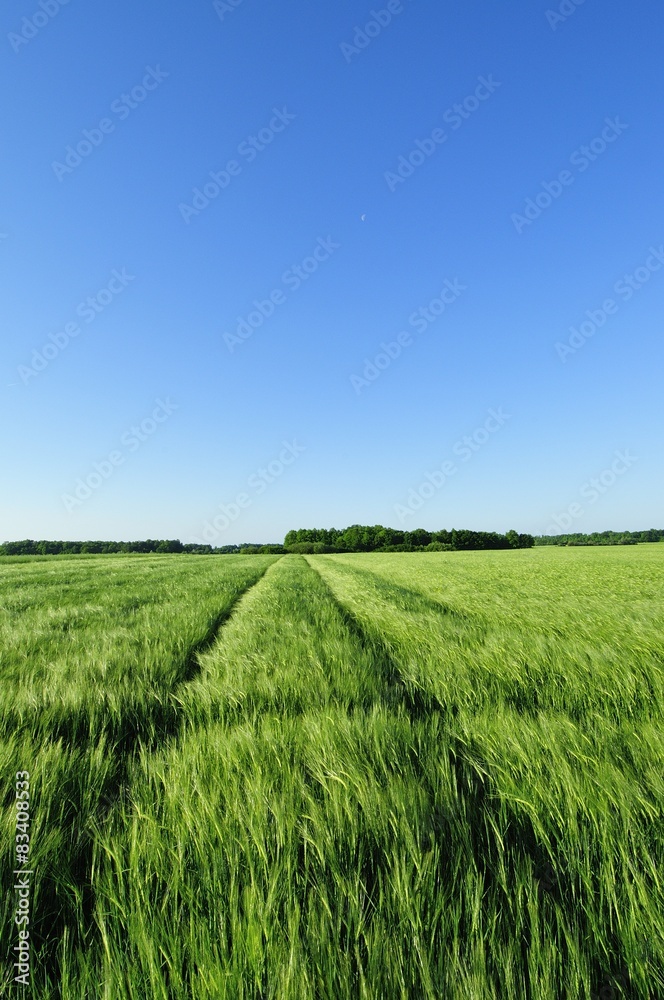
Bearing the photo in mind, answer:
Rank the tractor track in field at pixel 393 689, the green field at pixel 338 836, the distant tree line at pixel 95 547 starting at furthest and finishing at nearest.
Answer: the distant tree line at pixel 95 547 < the tractor track in field at pixel 393 689 < the green field at pixel 338 836

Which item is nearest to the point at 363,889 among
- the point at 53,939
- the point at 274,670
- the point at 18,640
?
the point at 53,939

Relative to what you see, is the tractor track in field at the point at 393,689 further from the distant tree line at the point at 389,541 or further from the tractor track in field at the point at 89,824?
the distant tree line at the point at 389,541

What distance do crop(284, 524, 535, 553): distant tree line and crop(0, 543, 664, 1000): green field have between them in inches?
3573

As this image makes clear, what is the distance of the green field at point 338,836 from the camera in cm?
103

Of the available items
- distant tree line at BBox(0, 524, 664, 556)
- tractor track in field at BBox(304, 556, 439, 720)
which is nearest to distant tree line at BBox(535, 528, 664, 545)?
distant tree line at BBox(0, 524, 664, 556)

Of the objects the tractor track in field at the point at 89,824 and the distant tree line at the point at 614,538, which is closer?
the tractor track in field at the point at 89,824

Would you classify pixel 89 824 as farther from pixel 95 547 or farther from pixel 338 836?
pixel 95 547

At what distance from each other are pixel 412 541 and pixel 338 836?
102 meters

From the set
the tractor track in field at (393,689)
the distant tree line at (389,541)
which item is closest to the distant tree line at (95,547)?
the distant tree line at (389,541)

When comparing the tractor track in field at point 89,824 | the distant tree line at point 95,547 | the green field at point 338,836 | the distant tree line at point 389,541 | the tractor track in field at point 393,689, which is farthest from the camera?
the distant tree line at point 389,541

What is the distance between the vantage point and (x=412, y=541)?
101188mm

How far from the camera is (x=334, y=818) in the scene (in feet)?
5.02

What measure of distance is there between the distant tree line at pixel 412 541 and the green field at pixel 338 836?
90.8 metres

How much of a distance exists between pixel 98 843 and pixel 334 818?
83 centimetres
